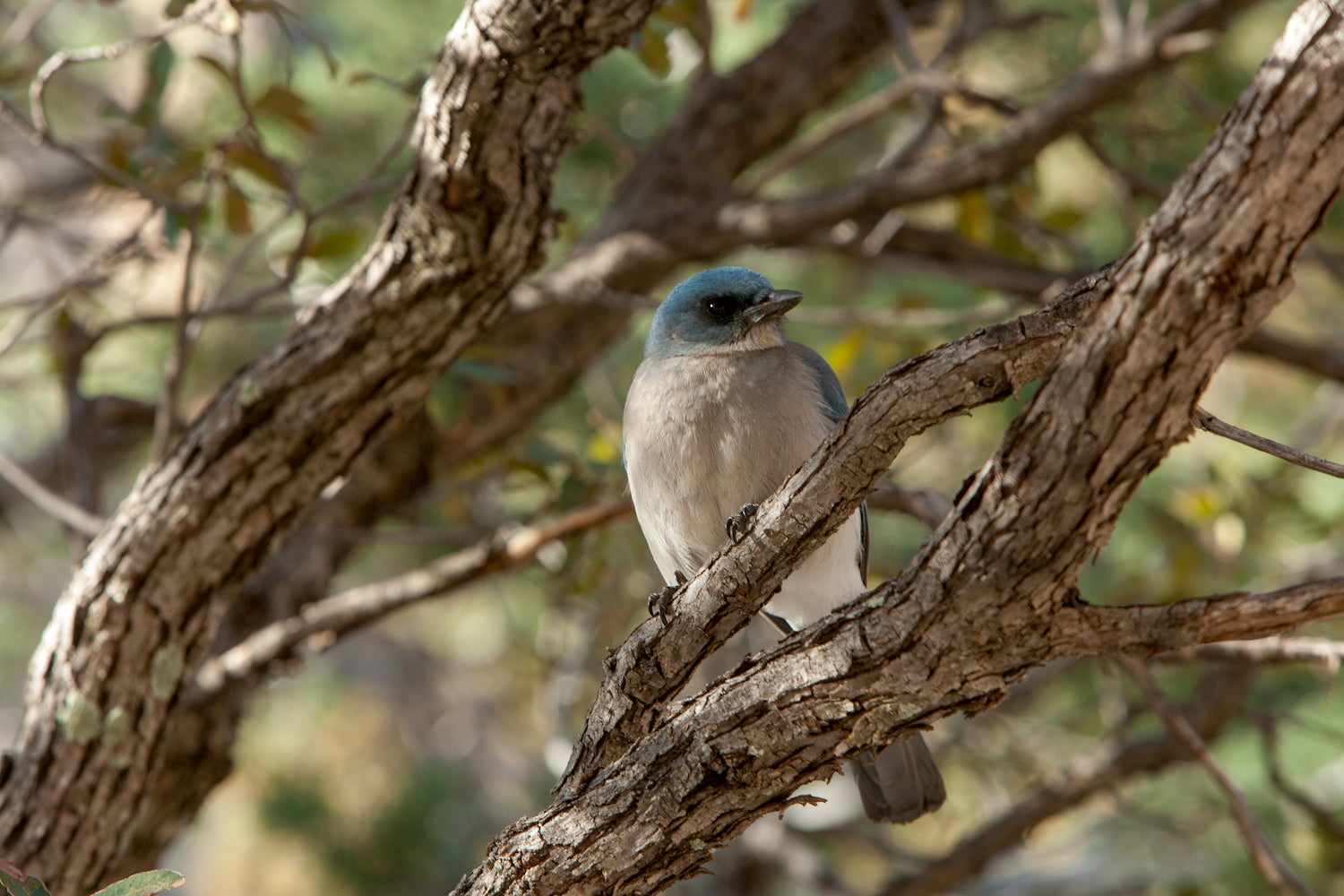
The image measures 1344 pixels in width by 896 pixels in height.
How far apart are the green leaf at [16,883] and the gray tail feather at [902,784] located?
1846 mm

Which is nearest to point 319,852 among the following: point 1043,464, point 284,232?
point 284,232

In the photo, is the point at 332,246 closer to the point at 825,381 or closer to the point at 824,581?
the point at 825,381

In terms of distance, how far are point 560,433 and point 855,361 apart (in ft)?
5.59

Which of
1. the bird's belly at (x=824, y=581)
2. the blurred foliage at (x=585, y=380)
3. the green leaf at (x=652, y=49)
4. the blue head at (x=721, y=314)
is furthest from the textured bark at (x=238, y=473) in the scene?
the bird's belly at (x=824, y=581)

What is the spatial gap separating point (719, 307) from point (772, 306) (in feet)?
0.65

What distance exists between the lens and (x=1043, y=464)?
5.77ft

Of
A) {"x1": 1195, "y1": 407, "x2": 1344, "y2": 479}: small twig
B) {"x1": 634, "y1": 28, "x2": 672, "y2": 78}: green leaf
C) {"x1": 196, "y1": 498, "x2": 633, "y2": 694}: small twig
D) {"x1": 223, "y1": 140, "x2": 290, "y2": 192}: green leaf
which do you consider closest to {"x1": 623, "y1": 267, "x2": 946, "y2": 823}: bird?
{"x1": 196, "y1": 498, "x2": 633, "y2": 694}: small twig

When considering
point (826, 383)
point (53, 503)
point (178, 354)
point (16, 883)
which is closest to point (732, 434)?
point (826, 383)

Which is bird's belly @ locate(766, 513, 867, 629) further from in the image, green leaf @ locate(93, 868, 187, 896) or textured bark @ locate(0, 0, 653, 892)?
green leaf @ locate(93, 868, 187, 896)

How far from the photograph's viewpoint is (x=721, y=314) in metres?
3.77

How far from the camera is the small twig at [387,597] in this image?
406 centimetres

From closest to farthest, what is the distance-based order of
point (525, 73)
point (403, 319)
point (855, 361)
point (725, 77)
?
point (525, 73), point (403, 319), point (725, 77), point (855, 361)

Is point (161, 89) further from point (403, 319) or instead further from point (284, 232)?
point (284, 232)

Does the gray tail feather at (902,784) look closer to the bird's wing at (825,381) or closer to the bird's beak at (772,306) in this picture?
the bird's wing at (825,381)
